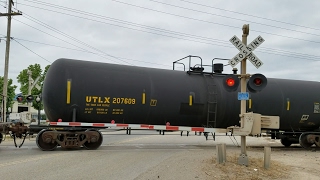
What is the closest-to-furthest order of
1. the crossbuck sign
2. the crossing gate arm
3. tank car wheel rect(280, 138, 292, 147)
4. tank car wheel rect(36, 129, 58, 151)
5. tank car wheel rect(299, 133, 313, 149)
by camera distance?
1. the crossbuck sign
2. tank car wheel rect(36, 129, 58, 151)
3. the crossing gate arm
4. tank car wheel rect(299, 133, 313, 149)
5. tank car wheel rect(280, 138, 292, 147)

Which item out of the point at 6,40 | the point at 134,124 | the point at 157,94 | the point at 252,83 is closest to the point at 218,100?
the point at 157,94

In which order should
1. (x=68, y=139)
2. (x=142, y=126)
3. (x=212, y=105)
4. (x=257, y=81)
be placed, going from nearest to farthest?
1. (x=257, y=81)
2. (x=68, y=139)
3. (x=142, y=126)
4. (x=212, y=105)

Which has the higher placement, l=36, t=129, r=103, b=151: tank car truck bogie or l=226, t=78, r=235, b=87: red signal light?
l=226, t=78, r=235, b=87: red signal light

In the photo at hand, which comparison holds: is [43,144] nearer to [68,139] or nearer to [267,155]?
[68,139]

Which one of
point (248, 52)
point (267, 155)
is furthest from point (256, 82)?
point (267, 155)

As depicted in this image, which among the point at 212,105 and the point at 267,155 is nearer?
the point at 267,155

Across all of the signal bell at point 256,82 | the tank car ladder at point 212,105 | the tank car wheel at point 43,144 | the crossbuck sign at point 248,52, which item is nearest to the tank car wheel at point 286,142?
the tank car ladder at point 212,105

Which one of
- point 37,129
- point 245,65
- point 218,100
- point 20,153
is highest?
point 245,65

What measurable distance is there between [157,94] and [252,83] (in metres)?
4.79

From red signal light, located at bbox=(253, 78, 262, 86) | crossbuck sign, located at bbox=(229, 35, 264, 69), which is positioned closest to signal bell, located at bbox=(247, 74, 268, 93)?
red signal light, located at bbox=(253, 78, 262, 86)

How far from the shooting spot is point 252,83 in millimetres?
9227

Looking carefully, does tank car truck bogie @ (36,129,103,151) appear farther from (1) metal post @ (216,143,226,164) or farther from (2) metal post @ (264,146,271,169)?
(2) metal post @ (264,146,271,169)

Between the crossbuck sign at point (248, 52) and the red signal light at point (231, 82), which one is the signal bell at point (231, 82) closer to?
the red signal light at point (231, 82)

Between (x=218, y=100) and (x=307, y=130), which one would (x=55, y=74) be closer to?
(x=218, y=100)
